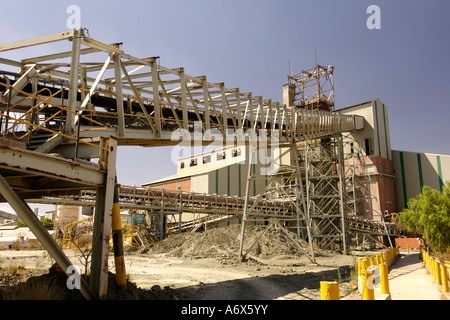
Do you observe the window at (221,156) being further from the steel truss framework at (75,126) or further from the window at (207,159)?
the steel truss framework at (75,126)

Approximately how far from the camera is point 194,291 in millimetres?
10148

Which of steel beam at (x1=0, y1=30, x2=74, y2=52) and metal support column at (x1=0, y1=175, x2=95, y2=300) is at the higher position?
steel beam at (x1=0, y1=30, x2=74, y2=52)

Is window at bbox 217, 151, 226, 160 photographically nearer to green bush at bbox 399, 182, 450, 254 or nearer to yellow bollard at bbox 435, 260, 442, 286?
green bush at bbox 399, 182, 450, 254

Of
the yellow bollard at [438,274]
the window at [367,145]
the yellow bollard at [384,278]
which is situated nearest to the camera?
the yellow bollard at [384,278]

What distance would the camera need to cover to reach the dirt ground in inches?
373

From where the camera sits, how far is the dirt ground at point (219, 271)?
373 inches

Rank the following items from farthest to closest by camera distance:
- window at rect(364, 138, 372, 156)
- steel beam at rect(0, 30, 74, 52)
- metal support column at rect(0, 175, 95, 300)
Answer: window at rect(364, 138, 372, 156) → steel beam at rect(0, 30, 74, 52) → metal support column at rect(0, 175, 95, 300)

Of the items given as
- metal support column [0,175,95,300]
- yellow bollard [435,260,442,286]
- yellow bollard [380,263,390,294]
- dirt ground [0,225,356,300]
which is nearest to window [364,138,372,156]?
dirt ground [0,225,356,300]

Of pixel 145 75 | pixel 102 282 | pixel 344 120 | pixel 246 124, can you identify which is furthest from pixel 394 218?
pixel 102 282

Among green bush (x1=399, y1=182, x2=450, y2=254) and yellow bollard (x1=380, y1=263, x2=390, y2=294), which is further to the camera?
green bush (x1=399, y1=182, x2=450, y2=254)

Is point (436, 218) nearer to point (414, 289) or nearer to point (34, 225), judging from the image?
point (414, 289)

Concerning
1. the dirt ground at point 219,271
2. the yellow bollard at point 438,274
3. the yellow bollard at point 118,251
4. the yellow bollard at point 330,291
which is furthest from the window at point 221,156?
the yellow bollard at point 330,291

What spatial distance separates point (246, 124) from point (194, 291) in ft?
30.8
